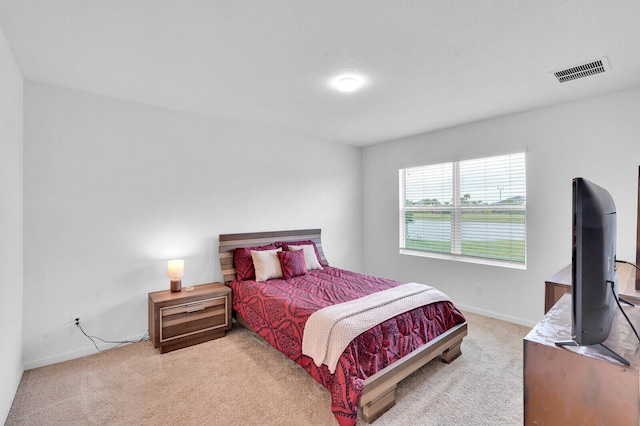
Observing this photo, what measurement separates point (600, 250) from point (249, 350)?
2773 millimetres

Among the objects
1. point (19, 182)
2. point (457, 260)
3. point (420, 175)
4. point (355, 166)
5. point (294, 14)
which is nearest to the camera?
point (294, 14)

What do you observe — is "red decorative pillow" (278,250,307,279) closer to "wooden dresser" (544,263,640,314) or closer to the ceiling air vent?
"wooden dresser" (544,263,640,314)

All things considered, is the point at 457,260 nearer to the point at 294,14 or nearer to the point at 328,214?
the point at 328,214

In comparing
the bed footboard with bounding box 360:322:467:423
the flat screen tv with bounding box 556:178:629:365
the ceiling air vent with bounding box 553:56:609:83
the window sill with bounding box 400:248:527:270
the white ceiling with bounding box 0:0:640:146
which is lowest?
the bed footboard with bounding box 360:322:467:423

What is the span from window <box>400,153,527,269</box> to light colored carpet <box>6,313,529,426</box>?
1.26 metres

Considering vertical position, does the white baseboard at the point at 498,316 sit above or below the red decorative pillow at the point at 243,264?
below

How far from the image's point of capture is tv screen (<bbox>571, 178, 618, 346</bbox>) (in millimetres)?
1025

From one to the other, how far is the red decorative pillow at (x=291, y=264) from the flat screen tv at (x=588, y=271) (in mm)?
2722

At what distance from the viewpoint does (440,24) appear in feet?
5.89

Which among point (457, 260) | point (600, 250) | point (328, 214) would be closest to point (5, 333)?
point (600, 250)

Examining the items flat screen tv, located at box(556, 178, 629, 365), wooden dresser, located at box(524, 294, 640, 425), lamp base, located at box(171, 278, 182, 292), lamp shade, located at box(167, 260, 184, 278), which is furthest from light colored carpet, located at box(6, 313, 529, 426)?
flat screen tv, located at box(556, 178, 629, 365)

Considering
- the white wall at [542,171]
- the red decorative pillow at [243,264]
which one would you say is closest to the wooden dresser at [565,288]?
the white wall at [542,171]

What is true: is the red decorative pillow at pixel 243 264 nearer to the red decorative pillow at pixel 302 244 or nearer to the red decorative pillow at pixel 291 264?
the red decorative pillow at pixel 291 264

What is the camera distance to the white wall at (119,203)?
8.51ft
